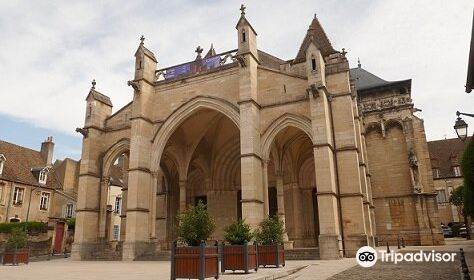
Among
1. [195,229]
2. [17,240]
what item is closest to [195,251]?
[195,229]

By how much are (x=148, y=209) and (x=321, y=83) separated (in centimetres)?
967

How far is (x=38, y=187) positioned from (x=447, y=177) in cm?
3677

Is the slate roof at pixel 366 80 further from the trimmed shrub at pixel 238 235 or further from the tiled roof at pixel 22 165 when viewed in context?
the tiled roof at pixel 22 165

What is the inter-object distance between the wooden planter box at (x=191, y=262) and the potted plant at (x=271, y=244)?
3.04 meters

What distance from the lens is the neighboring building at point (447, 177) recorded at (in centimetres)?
3797

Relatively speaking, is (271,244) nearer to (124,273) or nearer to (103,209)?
(124,273)

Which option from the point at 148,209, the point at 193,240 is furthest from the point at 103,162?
the point at 193,240

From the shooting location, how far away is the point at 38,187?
1067 inches

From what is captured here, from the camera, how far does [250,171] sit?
15430 mm

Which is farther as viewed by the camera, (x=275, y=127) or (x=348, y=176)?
(x=275, y=127)

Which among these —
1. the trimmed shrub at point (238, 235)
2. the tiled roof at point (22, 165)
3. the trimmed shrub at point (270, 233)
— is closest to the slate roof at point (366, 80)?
the trimmed shrub at point (270, 233)

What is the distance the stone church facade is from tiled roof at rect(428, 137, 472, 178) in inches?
697

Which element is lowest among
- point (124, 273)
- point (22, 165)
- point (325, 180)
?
point (124, 273)

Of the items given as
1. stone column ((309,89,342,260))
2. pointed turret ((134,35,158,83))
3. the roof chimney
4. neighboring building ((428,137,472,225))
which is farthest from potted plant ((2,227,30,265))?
neighboring building ((428,137,472,225))
